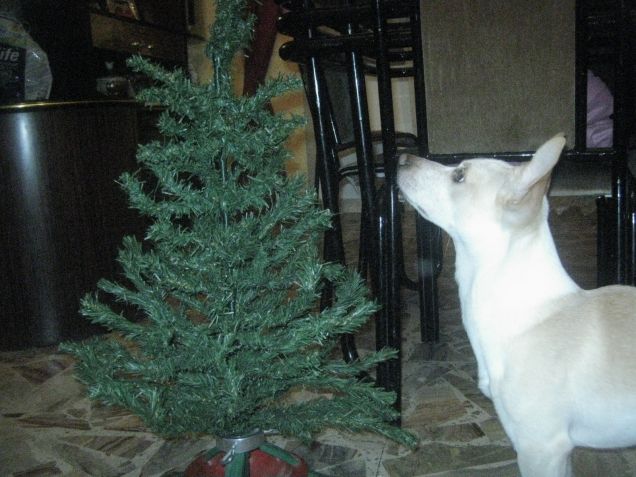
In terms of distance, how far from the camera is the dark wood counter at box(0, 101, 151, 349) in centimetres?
223

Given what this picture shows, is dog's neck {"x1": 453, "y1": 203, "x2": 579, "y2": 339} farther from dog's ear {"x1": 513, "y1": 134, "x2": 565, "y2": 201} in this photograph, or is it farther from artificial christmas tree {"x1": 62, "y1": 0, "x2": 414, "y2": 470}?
artificial christmas tree {"x1": 62, "y1": 0, "x2": 414, "y2": 470}

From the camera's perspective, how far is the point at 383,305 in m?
1.54

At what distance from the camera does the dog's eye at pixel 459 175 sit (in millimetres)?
1339

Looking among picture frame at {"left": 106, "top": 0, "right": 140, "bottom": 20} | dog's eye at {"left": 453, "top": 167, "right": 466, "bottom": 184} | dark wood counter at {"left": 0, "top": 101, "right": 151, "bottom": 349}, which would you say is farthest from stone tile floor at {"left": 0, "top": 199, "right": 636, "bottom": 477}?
picture frame at {"left": 106, "top": 0, "right": 140, "bottom": 20}

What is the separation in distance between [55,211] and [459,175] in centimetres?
153

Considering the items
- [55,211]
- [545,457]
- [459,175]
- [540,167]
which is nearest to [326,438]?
[545,457]

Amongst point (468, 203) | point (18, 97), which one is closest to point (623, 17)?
point (468, 203)

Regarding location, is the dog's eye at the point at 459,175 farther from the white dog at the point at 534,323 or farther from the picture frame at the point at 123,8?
the picture frame at the point at 123,8

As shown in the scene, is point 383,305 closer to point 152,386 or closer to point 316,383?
point 316,383

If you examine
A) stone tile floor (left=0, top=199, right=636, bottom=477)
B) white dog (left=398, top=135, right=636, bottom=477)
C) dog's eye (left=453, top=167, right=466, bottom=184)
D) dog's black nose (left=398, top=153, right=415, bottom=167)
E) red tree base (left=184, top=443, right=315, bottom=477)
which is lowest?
stone tile floor (left=0, top=199, right=636, bottom=477)

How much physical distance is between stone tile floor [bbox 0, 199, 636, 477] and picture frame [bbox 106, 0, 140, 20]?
76.7 inches

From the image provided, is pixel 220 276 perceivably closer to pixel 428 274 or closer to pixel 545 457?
pixel 545 457

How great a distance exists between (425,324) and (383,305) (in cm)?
71

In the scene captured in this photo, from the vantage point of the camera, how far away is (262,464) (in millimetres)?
1218
